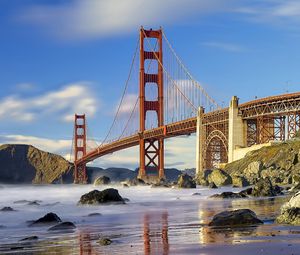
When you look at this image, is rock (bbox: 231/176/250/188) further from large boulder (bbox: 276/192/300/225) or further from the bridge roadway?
large boulder (bbox: 276/192/300/225)

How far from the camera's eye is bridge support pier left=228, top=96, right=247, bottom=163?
6881 cm

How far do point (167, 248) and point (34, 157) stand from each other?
19229 cm

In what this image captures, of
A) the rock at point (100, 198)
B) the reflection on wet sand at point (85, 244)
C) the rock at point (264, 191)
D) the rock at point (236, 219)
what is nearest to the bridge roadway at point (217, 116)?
the rock at point (264, 191)

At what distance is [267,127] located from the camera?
70500 millimetres

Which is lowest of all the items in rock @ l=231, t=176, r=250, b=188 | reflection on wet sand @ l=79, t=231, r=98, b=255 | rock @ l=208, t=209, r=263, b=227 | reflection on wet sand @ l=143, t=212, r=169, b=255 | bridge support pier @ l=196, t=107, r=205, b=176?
reflection on wet sand @ l=79, t=231, r=98, b=255

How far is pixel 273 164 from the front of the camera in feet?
176

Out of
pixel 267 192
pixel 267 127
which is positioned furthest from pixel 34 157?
pixel 267 192

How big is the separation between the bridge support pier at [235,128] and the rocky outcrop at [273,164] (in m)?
4.20

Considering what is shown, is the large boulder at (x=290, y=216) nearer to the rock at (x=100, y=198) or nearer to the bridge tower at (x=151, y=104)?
the rock at (x=100, y=198)

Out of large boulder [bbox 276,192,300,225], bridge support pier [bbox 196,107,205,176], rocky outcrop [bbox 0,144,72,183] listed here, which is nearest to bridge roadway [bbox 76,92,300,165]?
bridge support pier [bbox 196,107,205,176]

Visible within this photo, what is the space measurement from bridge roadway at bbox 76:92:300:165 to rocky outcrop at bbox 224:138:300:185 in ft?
16.2

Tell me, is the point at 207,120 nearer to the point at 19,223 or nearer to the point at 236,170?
the point at 236,170

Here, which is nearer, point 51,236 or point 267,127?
point 51,236

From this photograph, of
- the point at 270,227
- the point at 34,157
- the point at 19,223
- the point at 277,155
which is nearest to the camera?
the point at 270,227
